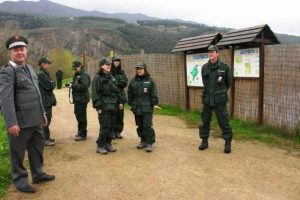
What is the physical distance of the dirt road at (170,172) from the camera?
547cm

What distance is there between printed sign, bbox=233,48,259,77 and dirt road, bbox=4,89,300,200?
2.13 metres

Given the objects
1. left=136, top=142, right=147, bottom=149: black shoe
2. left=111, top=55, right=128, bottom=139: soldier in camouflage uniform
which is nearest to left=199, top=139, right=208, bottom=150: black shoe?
left=136, top=142, right=147, bottom=149: black shoe

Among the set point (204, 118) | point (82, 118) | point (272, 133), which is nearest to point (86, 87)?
point (82, 118)

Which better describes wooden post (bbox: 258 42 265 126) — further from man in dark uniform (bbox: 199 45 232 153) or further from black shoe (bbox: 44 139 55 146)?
black shoe (bbox: 44 139 55 146)

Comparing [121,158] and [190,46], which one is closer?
[121,158]

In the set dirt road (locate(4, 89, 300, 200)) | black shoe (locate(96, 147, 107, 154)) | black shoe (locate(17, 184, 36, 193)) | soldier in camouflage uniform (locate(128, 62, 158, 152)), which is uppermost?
soldier in camouflage uniform (locate(128, 62, 158, 152))

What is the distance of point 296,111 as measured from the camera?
8.79m

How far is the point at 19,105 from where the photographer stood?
5477mm

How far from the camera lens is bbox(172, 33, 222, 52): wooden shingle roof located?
11664 millimetres

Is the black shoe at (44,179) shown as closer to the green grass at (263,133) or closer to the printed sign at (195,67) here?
the green grass at (263,133)

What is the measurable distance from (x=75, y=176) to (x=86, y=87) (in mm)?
2858

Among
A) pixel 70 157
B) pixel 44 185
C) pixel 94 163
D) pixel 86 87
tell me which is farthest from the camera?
pixel 86 87

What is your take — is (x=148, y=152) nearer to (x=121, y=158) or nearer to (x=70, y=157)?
(x=121, y=158)

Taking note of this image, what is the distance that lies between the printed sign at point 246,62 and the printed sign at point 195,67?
1458 millimetres
